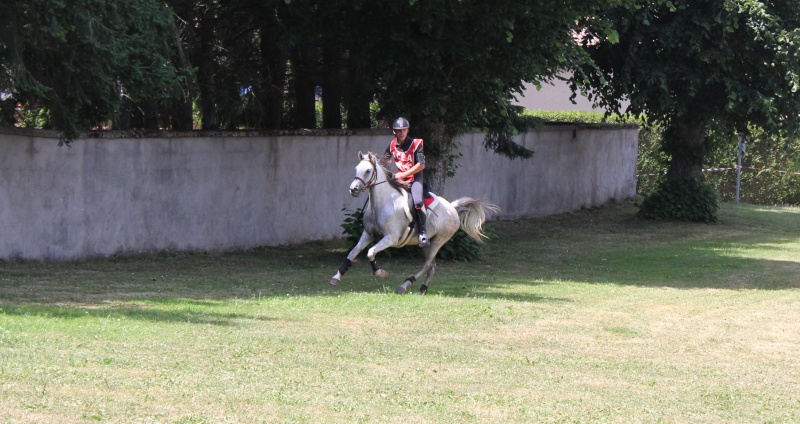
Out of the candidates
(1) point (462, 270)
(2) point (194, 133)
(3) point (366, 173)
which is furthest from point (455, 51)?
(2) point (194, 133)

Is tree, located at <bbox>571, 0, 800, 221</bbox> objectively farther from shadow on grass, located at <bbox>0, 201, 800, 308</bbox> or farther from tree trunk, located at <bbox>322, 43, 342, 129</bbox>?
tree trunk, located at <bbox>322, 43, 342, 129</bbox>

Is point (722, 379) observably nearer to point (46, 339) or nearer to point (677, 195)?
point (46, 339)

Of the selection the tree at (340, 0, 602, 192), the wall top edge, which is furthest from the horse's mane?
the wall top edge

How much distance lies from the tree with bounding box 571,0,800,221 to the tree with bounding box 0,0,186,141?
11.2 m

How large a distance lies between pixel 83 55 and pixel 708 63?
15544mm

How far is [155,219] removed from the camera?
19703mm

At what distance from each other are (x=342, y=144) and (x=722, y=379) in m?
14.3

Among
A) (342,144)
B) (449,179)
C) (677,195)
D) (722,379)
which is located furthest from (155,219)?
(677,195)

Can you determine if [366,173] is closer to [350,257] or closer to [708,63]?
[350,257]

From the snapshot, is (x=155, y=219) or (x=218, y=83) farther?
(x=218, y=83)

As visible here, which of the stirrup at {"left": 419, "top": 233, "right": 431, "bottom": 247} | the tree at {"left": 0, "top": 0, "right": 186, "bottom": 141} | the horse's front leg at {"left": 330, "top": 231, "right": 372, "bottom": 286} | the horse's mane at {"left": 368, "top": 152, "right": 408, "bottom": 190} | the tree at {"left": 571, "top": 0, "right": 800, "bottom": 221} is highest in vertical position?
the tree at {"left": 571, "top": 0, "right": 800, "bottom": 221}

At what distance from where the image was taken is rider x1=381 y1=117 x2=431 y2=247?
1516 cm

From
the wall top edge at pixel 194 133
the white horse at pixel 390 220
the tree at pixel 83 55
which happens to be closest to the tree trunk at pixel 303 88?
the wall top edge at pixel 194 133

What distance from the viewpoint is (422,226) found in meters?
15.3
